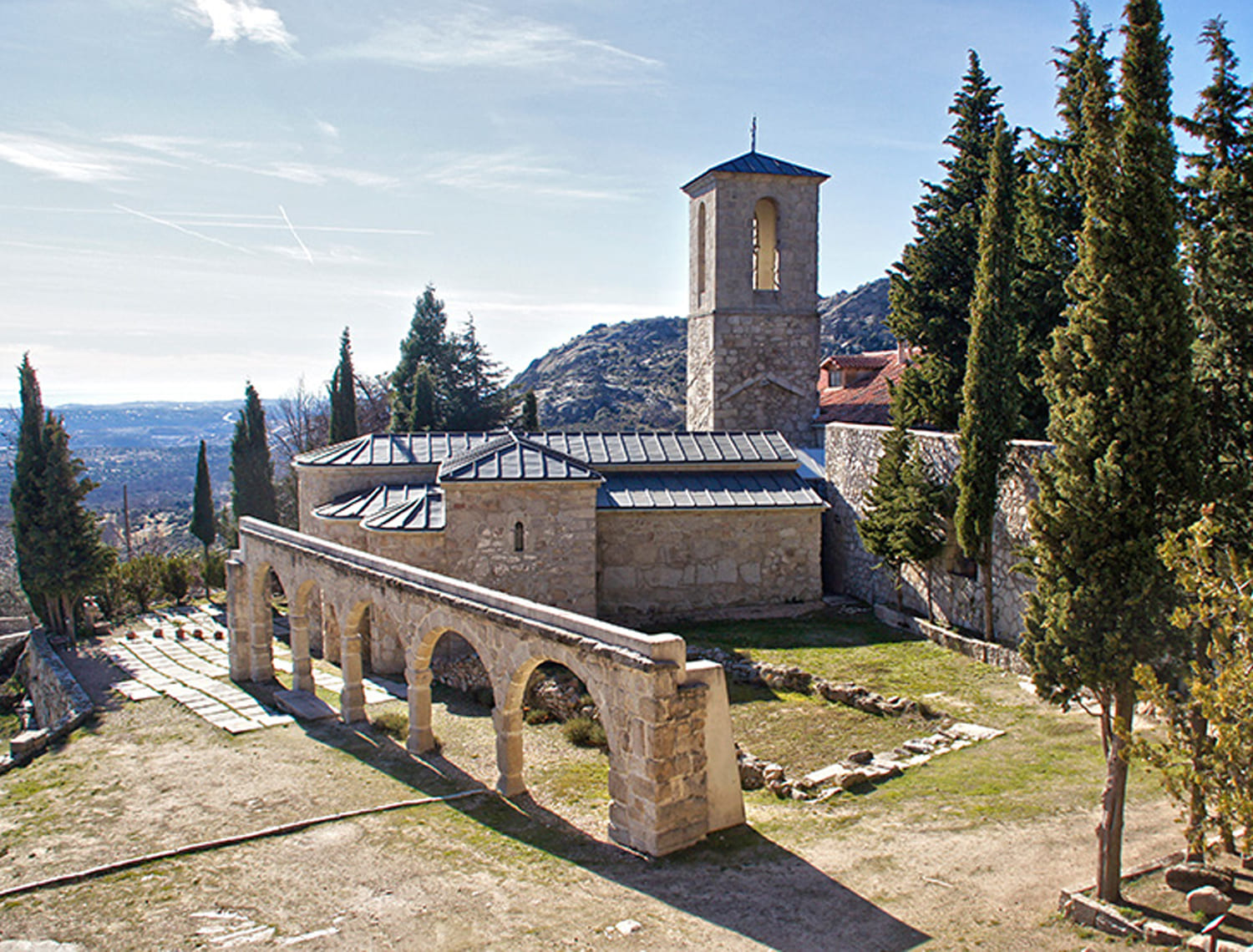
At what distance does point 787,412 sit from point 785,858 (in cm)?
1814

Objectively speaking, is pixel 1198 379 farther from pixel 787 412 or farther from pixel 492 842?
pixel 787 412

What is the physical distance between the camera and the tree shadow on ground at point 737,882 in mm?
8227

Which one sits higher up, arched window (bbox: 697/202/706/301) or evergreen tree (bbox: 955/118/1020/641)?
arched window (bbox: 697/202/706/301)

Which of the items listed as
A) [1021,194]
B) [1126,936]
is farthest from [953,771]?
[1021,194]

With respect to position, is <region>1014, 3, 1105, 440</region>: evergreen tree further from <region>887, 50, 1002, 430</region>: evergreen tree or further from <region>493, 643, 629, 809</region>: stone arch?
<region>493, 643, 629, 809</region>: stone arch

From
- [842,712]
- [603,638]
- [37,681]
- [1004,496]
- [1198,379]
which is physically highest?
[1198,379]

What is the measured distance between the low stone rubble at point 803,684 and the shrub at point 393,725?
5.27 metres

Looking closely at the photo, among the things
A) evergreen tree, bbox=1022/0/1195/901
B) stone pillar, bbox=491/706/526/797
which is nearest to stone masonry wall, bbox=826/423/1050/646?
evergreen tree, bbox=1022/0/1195/901

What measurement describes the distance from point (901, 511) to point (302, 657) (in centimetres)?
1194

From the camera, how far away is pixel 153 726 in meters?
17.0

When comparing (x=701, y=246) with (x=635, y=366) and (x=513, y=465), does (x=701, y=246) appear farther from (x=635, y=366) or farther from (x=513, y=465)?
(x=635, y=366)

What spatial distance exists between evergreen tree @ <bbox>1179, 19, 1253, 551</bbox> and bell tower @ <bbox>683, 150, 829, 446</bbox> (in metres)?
14.2

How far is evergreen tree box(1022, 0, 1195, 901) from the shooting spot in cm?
849

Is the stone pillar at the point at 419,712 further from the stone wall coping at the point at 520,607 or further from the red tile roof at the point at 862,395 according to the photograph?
the red tile roof at the point at 862,395
